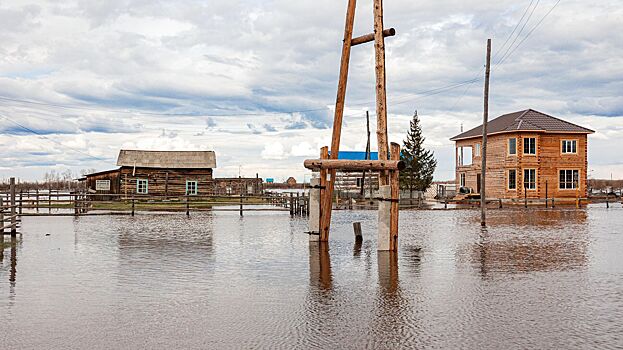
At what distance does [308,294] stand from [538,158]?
146 feet

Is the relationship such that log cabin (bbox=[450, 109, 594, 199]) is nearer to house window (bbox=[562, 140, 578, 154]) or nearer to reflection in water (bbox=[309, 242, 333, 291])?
house window (bbox=[562, 140, 578, 154])

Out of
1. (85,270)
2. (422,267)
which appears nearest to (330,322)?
(422,267)

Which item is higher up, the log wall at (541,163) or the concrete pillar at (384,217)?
the log wall at (541,163)

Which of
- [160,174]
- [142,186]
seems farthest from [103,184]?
[160,174]

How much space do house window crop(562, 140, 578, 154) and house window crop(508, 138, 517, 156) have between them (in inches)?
169

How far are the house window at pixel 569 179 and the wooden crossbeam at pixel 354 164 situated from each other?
38.8 metres

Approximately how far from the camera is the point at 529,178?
52094 millimetres

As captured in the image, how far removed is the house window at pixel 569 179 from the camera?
52969 mm

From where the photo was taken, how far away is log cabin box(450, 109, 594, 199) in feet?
170

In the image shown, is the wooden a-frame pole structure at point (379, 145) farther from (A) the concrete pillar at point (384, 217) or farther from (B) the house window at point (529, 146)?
(B) the house window at point (529, 146)

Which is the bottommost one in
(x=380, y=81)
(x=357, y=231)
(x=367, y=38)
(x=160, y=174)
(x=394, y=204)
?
(x=357, y=231)

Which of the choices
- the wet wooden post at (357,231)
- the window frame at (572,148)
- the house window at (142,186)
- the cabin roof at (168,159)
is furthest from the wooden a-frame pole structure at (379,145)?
the window frame at (572,148)

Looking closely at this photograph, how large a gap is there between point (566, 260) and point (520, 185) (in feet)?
121

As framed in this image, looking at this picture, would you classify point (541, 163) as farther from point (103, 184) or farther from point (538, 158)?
point (103, 184)
